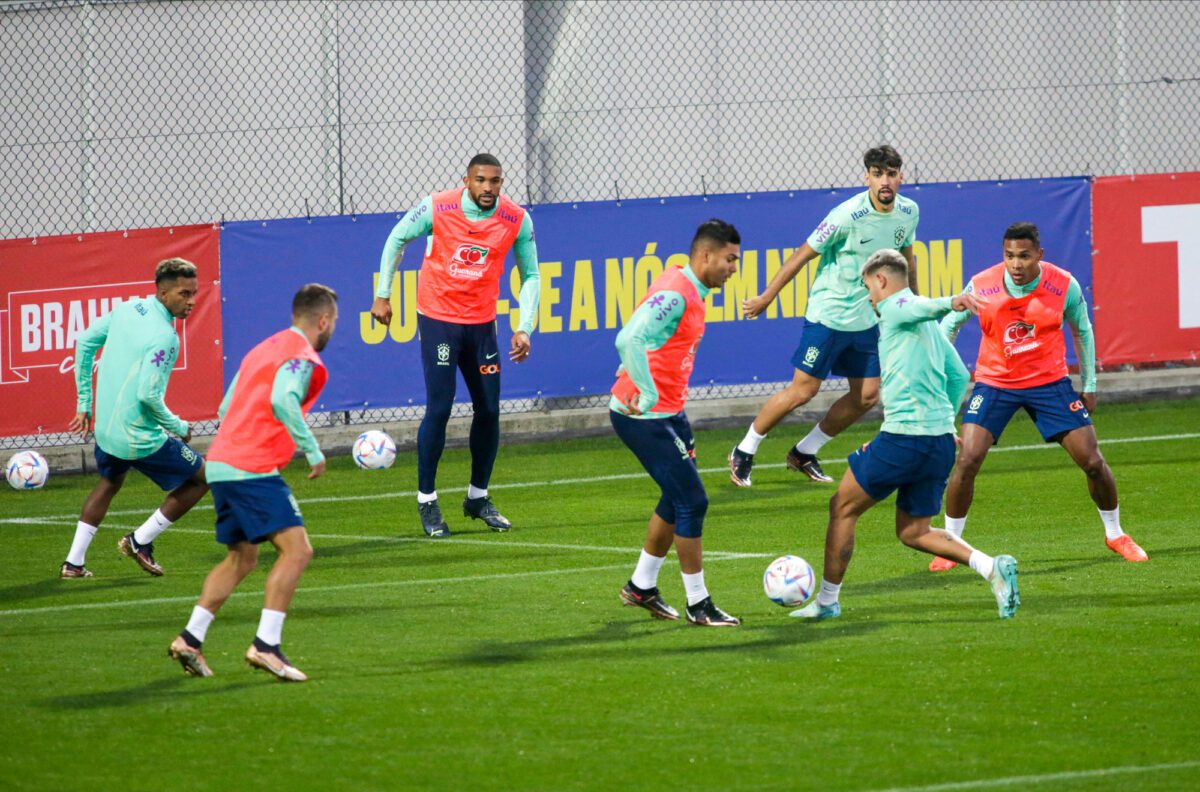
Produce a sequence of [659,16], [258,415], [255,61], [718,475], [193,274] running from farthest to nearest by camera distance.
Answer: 1. [659,16]
2. [255,61]
3. [718,475]
4. [193,274]
5. [258,415]

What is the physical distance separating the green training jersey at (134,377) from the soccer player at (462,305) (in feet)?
6.29

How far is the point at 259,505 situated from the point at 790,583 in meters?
2.62

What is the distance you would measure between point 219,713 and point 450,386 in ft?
16.7

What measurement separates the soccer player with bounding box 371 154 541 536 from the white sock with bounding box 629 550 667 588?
3.20 metres

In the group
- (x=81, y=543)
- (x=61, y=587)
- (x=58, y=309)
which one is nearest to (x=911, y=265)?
(x=81, y=543)

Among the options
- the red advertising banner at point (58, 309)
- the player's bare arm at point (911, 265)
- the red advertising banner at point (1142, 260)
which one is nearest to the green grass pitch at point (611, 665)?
the player's bare arm at point (911, 265)

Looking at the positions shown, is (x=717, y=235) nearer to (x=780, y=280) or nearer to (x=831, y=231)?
(x=780, y=280)

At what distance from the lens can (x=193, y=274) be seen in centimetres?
1052

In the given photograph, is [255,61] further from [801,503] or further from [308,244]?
[801,503]

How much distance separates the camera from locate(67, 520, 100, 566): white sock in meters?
10.9

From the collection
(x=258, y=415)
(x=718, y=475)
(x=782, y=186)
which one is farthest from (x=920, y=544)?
(x=782, y=186)

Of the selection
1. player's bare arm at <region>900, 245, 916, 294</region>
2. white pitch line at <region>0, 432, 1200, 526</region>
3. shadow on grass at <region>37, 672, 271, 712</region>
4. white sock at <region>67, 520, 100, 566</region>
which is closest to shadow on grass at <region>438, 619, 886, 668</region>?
shadow on grass at <region>37, 672, 271, 712</region>

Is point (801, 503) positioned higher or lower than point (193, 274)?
lower

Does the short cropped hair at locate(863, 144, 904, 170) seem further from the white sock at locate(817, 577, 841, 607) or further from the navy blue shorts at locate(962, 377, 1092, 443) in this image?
the white sock at locate(817, 577, 841, 607)
